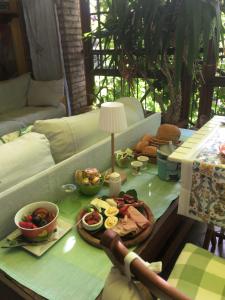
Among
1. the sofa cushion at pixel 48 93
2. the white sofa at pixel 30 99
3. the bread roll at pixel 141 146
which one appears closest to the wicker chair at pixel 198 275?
the bread roll at pixel 141 146

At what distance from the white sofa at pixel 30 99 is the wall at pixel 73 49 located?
214mm

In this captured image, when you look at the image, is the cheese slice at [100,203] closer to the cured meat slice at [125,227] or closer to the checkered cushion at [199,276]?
the cured meat slice at [125,227]

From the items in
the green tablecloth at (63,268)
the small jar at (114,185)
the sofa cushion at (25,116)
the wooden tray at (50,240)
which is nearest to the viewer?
the green tablecloth at (63,268)

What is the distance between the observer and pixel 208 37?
1875 mm

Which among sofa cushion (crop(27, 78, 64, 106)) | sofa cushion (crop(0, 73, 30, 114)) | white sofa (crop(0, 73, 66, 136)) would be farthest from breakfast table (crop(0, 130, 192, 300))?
sofa cushion (crop(0, 73, 30, 114))

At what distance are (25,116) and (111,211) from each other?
2415 millimetres

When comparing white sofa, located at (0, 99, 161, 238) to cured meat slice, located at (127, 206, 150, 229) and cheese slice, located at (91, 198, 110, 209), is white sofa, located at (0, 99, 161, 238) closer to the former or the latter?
cheese slice, located at (91, 198, 110, 209)

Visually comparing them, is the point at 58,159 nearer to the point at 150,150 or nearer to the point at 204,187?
the point at 150,150

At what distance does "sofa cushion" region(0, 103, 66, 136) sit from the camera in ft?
9.36

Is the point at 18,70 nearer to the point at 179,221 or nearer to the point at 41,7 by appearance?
the point at 41,7

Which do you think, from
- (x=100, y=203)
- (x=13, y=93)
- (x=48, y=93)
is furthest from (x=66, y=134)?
(x=13, y=93)

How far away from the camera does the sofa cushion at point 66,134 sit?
4.17 ft

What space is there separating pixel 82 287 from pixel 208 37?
6.07ft

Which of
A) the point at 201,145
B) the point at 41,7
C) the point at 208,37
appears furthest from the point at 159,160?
the point at 41,7
